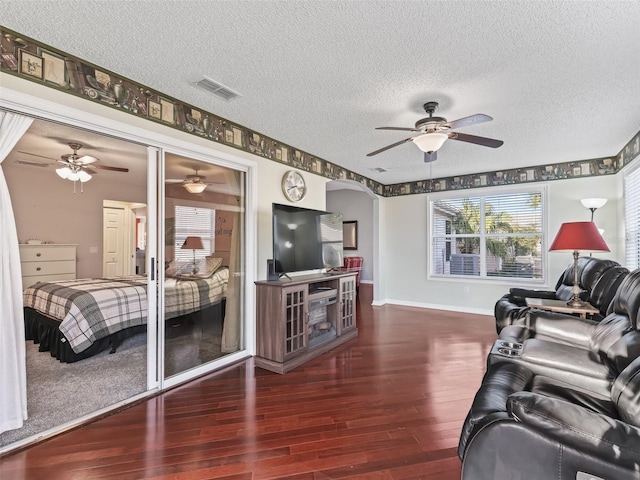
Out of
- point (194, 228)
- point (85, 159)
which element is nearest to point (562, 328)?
point (194, 228)

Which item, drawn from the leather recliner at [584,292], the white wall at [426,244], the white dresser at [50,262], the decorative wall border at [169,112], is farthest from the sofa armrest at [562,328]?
the white dresser at [50,262]

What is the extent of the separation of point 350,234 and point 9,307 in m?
7.20

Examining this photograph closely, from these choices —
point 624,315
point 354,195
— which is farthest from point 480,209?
point 624,315

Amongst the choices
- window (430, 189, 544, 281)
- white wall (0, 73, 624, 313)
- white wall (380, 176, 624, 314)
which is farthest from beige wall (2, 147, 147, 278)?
window (430, 189, 544, 281)

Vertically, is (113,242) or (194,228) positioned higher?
(194,228)

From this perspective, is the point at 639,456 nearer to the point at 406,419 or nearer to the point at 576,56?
the point at 406,419

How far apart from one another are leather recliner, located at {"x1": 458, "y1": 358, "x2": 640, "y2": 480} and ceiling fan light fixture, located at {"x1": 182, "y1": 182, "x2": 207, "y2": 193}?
279 cm

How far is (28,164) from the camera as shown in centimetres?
340

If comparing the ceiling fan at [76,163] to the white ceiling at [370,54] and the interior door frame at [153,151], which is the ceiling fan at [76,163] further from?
the white ceiling at [370,54]

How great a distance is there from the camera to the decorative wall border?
6.32 ft

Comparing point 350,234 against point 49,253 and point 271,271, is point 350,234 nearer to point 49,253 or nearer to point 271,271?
point 271,271

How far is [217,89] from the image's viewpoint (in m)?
2.54

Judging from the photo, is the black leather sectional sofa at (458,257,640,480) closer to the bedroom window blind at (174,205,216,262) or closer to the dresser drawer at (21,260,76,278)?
the bedroom window blind at (174,205,216,262)

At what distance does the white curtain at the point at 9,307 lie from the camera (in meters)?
1.87
